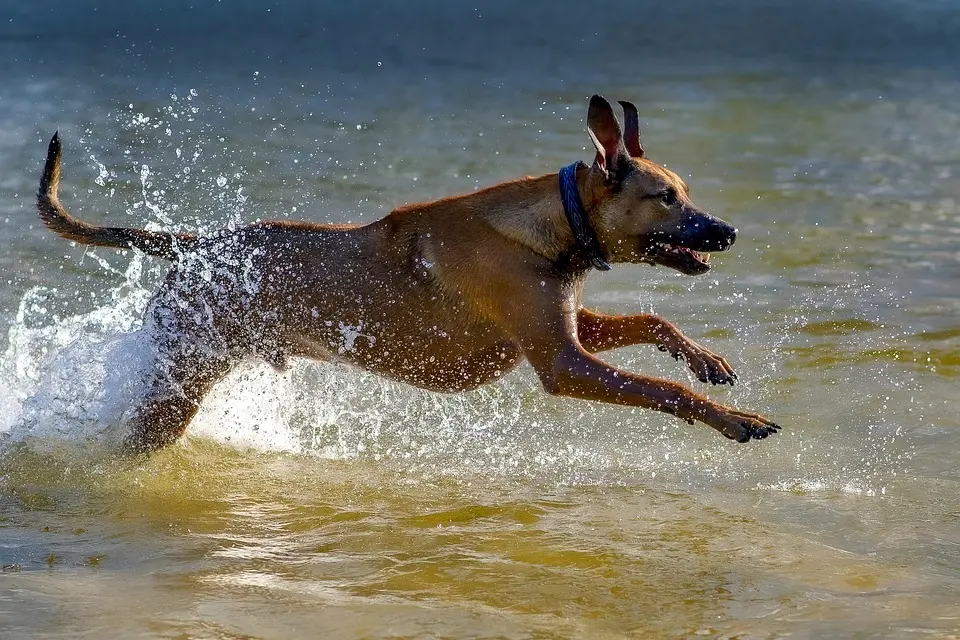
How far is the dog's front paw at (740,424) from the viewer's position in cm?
551

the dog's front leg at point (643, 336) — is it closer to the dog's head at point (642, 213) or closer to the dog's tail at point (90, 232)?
the dog's head at point (642, 213)

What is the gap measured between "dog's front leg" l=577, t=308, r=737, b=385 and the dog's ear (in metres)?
0.92

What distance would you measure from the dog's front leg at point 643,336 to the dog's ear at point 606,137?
92cm

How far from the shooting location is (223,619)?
15.6 ft

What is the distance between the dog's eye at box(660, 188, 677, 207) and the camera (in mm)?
5871

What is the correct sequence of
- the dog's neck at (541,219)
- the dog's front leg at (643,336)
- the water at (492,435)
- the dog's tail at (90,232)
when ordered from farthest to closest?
the dog's tail at (90,232)
the dog's front leg at (643,336)
the dog's neck at (541,219)
the water at (492,435)

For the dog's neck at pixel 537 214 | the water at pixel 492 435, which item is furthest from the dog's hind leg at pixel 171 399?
the dog's neck at pixel 537 214

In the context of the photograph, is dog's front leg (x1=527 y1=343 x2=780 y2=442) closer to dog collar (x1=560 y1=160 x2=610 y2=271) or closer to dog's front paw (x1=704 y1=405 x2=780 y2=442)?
dog's front paw (x1=704 y1=405 x2=780 y2=442)

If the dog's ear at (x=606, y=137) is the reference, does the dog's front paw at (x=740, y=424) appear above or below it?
below

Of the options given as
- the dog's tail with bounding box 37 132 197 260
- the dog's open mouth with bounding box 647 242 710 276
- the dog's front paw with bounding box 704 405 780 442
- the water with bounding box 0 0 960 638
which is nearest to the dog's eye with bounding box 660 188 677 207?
the dog's open mouth with bounding box 647 242 710 276

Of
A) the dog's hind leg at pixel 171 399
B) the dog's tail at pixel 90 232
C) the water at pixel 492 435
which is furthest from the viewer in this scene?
the dog's tail at pixel 90 232

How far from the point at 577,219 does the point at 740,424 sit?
3.80 feet

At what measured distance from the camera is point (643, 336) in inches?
254

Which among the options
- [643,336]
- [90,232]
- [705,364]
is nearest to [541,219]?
[643,336]
